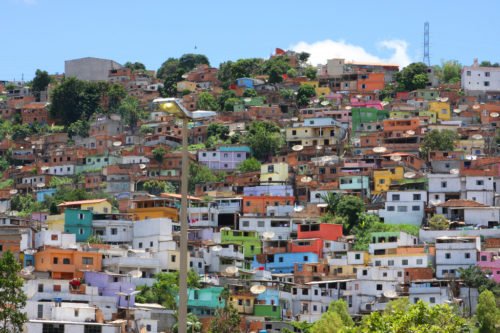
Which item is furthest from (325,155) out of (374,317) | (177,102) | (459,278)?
(177,102)

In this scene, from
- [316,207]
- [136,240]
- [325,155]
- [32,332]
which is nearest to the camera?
[32,332]

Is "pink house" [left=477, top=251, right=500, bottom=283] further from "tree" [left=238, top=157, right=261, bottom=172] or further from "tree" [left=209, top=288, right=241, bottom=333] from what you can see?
"tree" [left=238, top=157, right=261, bottom=172]

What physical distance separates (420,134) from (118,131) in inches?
709

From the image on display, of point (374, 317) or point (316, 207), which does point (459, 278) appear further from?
point (374, 317)

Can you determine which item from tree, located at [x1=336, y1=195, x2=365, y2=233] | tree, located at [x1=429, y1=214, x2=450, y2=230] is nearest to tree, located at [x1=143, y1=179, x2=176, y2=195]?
tree, located at [x1=336, y1=195, x2=365, y2=233]

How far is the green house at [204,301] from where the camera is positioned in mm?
49906

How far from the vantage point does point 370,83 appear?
8400 cm

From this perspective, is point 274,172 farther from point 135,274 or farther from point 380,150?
point 135,274

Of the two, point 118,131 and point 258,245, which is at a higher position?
point 118,131

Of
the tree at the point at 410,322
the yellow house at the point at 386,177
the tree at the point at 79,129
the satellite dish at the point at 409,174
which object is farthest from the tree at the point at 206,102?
the tree at the point at 410,322

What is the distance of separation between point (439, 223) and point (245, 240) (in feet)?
25.5

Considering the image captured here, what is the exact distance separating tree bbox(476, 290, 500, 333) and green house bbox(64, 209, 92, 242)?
1710 cm

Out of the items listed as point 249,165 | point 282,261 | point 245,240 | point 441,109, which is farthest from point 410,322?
point 441,109

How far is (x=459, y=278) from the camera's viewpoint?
174 feet
